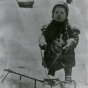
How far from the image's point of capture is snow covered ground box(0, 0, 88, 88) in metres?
0.81

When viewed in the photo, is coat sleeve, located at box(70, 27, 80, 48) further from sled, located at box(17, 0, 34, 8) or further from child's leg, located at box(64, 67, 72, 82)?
sled, located at box(17, 0, 34, 8)

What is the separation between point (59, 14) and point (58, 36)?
0.08 meters

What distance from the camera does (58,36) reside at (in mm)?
827

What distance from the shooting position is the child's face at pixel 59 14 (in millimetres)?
821

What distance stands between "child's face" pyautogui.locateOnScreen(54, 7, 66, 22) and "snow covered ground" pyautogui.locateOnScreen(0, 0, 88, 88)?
0.03 meters

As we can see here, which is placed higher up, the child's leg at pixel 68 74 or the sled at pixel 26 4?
the sled at pixel 26 4

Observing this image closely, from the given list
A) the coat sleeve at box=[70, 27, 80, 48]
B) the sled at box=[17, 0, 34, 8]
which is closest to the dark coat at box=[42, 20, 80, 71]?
the coat sleeve at box=[70, 27, 80, 48]

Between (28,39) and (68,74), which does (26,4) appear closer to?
(28,39)

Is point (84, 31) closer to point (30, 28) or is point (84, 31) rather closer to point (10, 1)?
point (30, 28)

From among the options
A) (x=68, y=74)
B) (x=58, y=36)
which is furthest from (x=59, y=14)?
(x=68, y=74)

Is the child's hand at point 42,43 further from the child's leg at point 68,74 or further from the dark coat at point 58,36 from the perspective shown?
the child's leg at point 68,74

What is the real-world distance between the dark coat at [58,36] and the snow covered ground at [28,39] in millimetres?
20

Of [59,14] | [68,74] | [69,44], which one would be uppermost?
[59,14]

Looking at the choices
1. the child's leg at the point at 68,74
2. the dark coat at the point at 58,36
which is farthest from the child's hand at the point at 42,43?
the child's leg at the point at 68,74
